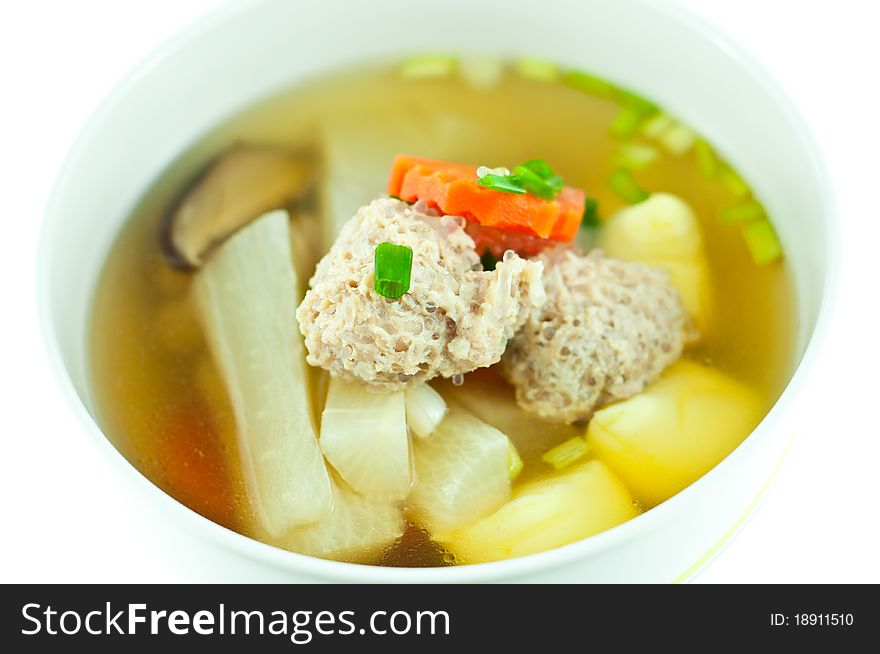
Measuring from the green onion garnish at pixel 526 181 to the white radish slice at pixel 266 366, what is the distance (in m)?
0.49

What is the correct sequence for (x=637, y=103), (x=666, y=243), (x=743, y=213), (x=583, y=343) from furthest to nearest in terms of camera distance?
(x=637, y=103), (x=743, y=213), (x=666, y=243), (x=583, y=343)

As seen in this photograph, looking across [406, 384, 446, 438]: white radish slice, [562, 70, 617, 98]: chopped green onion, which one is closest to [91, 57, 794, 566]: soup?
[406, 384, 446, 438]: white radish slice

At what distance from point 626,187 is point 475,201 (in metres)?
0.67

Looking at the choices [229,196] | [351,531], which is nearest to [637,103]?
[229,196]

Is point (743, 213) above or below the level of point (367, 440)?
above

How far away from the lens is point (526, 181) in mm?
1930

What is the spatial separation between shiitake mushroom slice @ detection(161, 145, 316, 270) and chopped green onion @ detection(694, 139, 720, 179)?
0.94m

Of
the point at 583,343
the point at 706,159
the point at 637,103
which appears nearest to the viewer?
the point at 583,343

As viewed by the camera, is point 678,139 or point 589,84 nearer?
point 678,139

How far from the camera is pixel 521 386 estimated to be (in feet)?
6.41

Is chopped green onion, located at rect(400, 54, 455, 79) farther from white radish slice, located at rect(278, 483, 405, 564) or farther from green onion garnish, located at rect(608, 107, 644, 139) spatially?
white radish slice, located at rect(278, 483, 405, 564)

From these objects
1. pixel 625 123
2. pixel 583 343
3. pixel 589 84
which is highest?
pixel 589 84

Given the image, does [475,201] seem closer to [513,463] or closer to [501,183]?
[501,183]

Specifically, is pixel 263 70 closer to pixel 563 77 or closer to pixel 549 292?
pixel 563 77
